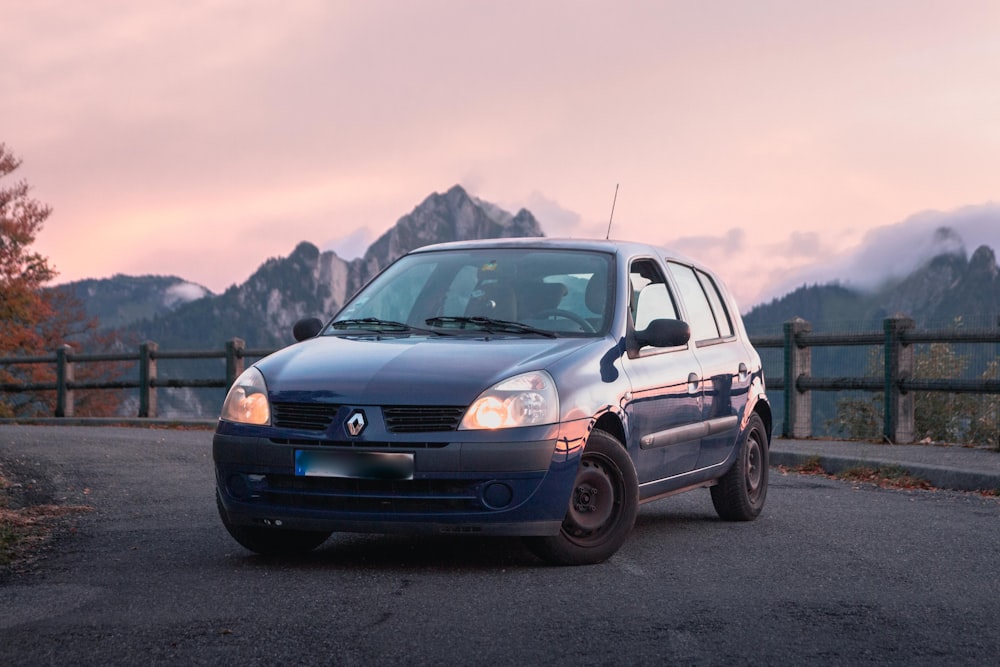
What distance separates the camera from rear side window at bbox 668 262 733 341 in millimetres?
7891

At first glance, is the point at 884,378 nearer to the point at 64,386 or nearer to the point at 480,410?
the point at 480,410

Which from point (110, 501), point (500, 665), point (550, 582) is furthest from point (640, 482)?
point (110, 501)

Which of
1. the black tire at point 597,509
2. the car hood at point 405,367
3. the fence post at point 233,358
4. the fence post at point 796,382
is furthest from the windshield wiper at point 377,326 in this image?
the fence post at point 233,358

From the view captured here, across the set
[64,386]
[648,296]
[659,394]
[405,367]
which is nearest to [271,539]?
[405,367]

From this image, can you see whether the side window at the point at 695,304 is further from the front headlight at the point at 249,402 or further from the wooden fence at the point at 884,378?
the wooden fence at the point at 884,378

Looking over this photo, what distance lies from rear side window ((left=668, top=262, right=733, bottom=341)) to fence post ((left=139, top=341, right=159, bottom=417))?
15943 mm

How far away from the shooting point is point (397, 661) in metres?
4.17

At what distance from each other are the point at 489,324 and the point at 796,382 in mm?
9945

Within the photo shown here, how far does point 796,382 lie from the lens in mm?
15984

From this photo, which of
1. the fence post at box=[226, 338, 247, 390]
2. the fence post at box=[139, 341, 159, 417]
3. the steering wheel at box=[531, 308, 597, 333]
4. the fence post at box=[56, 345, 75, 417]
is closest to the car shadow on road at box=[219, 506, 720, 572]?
the steering wheel at box=[531, 308, 597, 333]

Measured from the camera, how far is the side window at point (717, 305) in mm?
8375

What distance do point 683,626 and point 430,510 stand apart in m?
1.48

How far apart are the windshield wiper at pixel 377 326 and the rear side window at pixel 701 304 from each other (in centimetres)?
178

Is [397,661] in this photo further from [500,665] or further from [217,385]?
[217,385]
